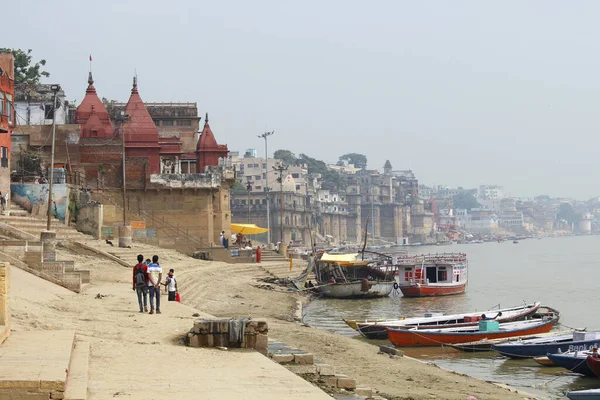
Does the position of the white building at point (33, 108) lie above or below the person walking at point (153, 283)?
above

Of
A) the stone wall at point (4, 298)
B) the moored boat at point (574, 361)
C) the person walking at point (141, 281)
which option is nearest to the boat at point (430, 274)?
the moored boat at point (574, 361)

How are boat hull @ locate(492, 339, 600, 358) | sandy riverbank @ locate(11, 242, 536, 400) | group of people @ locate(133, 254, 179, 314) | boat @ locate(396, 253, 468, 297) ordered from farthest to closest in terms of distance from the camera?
boat @ locate(396, 253, 468, 297) < boat hull @ locate(492, 339, 600, 358) < group of people @ locate(133, 254, 179, 314) < sandy riverbank @ locate(11, 242, 536, 400)

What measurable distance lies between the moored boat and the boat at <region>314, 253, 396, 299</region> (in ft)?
75.5

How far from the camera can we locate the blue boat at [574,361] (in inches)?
879

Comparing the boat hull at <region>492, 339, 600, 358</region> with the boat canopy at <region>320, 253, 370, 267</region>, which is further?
the boat canopy at <region>320, 253, 370, 267</region>

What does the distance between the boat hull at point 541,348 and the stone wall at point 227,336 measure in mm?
11375

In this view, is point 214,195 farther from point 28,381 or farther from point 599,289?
point 28,381

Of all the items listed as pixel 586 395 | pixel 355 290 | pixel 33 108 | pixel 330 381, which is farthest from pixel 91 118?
pixel 330 381

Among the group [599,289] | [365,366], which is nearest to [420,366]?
[365,366]

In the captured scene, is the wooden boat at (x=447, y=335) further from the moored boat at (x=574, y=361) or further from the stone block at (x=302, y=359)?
the stone block at (x=302, y=359)

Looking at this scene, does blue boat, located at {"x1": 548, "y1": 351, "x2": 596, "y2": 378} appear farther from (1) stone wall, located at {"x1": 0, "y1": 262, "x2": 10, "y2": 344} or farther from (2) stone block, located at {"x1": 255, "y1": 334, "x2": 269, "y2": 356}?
(1) stone wall, located at {"x1": 0, "y1": 262, "x2": 10, "y2": 344}

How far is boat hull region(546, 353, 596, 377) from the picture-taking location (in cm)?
2231

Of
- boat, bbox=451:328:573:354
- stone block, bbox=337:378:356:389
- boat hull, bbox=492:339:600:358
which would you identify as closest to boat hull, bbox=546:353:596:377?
boat hull, bbox=492:339:600:358

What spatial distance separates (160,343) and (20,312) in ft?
7.81
